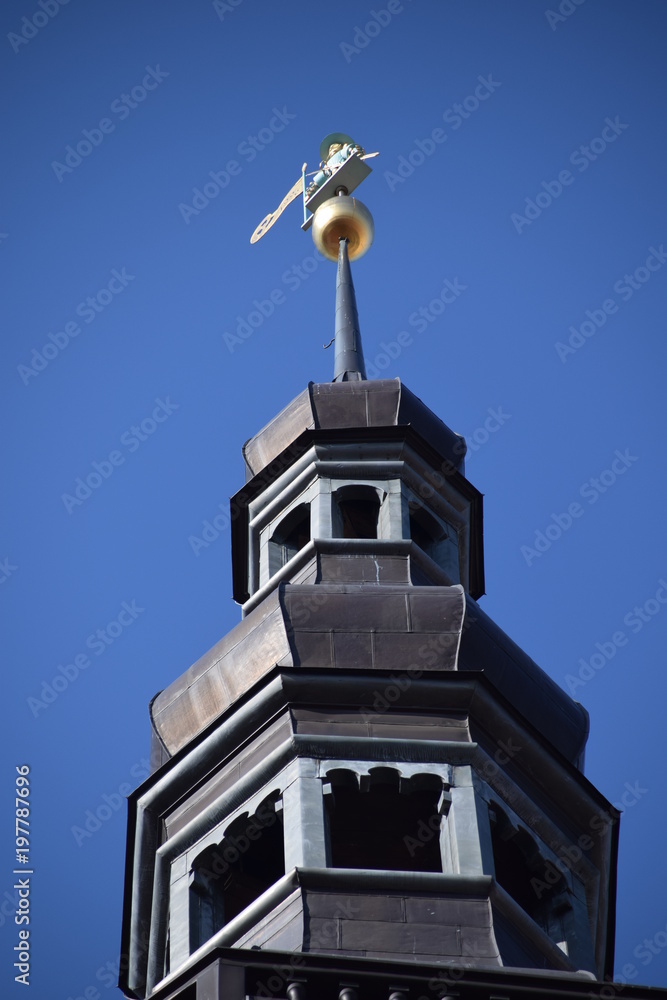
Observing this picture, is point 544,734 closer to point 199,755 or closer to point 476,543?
point 199,755

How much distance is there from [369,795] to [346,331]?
1125cm

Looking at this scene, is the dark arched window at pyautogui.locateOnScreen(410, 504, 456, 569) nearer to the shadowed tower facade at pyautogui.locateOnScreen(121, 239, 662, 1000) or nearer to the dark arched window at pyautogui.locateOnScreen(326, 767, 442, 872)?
the shadowed tower facade at pyautogui.locateOnScreen(121, 239, 662, 1000)

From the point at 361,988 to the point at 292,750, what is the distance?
15.4 feet

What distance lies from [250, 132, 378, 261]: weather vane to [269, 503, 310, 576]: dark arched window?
28.3 ft

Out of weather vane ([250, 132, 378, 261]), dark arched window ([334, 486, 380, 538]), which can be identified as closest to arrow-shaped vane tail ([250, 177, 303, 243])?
weather vane ([250, 132, 378, 261])

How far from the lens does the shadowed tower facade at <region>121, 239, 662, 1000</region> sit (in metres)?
23.1

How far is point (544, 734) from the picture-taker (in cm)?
2680

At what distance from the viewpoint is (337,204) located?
3828 centimetres

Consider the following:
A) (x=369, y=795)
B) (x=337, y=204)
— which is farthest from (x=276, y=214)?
(x=369, y=795)

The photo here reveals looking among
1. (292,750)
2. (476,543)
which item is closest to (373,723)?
(292,750)

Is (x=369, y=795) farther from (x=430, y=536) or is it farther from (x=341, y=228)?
(x=341, y=228)

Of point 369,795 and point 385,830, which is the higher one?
point 369,795

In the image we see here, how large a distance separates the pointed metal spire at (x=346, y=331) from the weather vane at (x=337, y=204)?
195mm

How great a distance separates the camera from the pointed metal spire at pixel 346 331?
3421 cm
